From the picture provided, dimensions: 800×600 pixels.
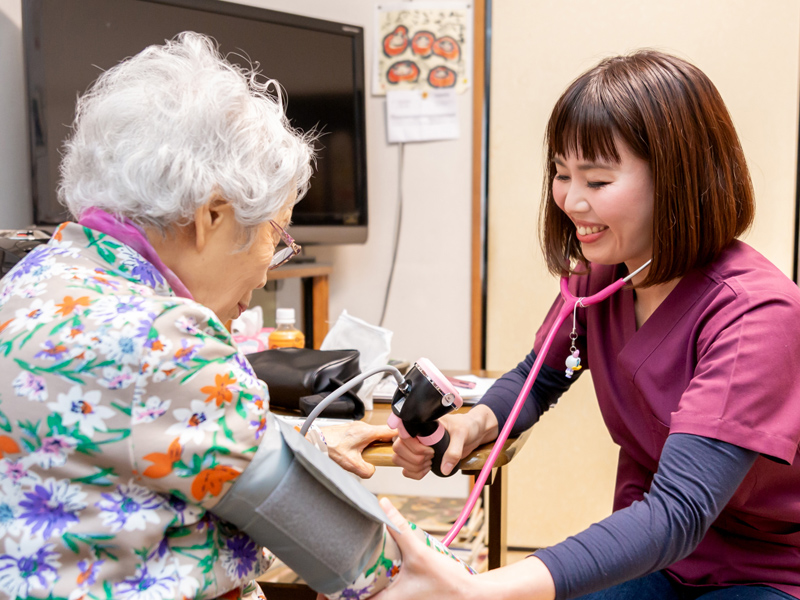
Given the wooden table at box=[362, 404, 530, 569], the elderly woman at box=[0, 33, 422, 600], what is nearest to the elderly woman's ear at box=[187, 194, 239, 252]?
the elderly woman at box=[0, 33, 422, 600]

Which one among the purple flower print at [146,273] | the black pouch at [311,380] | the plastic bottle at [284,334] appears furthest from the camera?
the plastic bottle at [284,334]

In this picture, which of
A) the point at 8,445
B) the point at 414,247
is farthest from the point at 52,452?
the point at 414,247

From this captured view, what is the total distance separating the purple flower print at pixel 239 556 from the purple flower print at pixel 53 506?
0.15m

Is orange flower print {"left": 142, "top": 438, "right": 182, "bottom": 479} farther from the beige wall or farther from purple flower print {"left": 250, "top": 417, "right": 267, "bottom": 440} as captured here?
the beige wall

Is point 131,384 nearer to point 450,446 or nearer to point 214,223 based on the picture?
point 214,223

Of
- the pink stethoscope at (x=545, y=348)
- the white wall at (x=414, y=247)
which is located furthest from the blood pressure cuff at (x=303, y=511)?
the white wall at (x=414, y=247)

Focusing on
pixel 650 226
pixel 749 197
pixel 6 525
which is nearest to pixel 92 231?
pixel 6 525

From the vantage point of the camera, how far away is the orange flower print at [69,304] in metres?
0.62

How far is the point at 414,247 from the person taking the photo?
2443 mm

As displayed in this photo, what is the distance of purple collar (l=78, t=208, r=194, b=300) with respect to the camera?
2.36 feet

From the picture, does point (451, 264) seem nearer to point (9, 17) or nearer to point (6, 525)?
point (9, 17)

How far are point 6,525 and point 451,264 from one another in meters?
1.92

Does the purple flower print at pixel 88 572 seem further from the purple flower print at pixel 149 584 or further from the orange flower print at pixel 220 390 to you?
the orange flower print at pixel 220 390

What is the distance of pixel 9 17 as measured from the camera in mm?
1610
